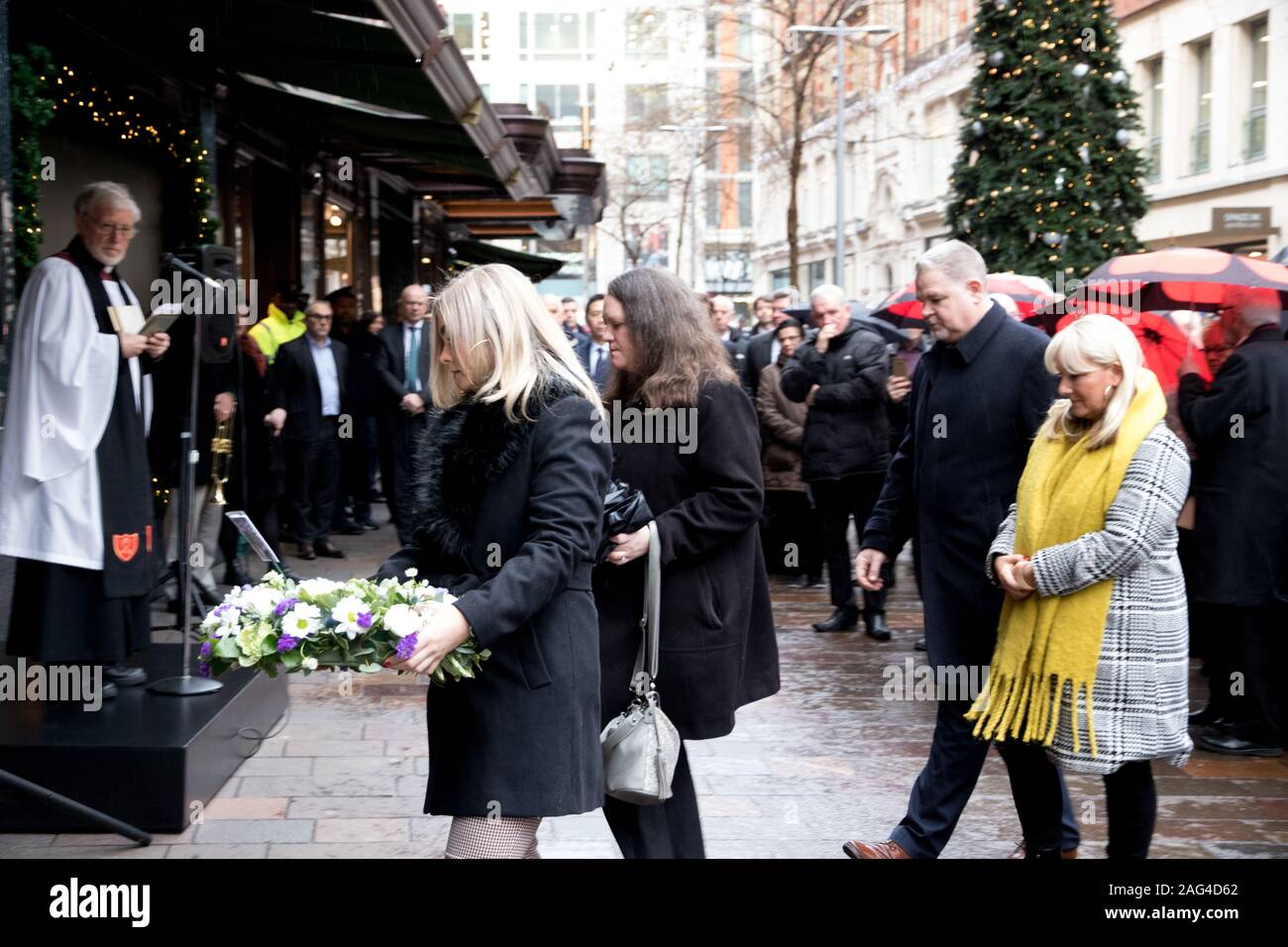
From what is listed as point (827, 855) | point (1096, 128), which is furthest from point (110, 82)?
point (1096, 128)

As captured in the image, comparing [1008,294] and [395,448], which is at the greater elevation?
[1008,294]

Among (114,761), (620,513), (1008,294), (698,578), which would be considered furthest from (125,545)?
(1008,294)

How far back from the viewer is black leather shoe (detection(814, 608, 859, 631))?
9617 millimetres

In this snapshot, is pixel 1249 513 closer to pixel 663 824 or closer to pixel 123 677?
pixel 663 824

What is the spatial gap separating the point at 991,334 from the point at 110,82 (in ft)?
21.4

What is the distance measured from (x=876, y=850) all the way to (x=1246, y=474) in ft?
9.53

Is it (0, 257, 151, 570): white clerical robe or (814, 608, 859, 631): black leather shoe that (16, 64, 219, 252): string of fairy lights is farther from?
(814, 608, 859, 631): black leather shoe

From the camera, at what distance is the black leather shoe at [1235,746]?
6.77 m

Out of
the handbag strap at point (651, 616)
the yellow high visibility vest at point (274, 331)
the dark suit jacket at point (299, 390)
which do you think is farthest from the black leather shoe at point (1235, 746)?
the yellow high visibility vest at point (274, 331)

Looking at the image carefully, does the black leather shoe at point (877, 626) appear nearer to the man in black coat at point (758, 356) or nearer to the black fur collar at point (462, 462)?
the man in black coat at point (758, 356)

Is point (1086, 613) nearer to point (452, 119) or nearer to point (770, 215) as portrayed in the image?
point (452, 119)

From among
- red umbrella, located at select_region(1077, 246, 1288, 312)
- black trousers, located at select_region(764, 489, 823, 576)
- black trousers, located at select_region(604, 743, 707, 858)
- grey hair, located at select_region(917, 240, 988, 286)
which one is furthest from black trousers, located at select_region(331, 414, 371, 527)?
black trousers, located at select_region(604, 743, 707, 858)

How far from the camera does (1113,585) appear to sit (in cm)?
447

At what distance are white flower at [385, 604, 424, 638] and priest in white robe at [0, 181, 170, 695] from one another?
3091mm
